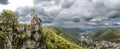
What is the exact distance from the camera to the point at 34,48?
121562 mm

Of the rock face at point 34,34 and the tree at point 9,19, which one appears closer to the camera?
the rock face at point 34,34

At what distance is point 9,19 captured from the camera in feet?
488

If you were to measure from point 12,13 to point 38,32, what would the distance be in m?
36.8

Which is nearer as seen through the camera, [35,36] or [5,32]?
[35,36]

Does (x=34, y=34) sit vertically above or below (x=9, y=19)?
below

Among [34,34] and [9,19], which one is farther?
[9,19]

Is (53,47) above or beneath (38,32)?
beneath

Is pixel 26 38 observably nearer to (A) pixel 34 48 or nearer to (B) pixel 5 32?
(A) pixel 34 48

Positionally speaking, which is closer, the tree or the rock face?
the rock face

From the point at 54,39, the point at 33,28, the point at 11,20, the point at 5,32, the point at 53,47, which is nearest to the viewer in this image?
the point at 33,28

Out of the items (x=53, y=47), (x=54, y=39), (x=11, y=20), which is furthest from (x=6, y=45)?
(x=54, y=39)

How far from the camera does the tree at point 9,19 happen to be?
14540 centimetres

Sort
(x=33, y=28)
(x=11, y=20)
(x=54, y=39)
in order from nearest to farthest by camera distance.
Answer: (x=33, y=28), (x=11, y=20), (x=54, y=39)

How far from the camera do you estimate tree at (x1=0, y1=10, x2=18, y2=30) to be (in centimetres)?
14540
